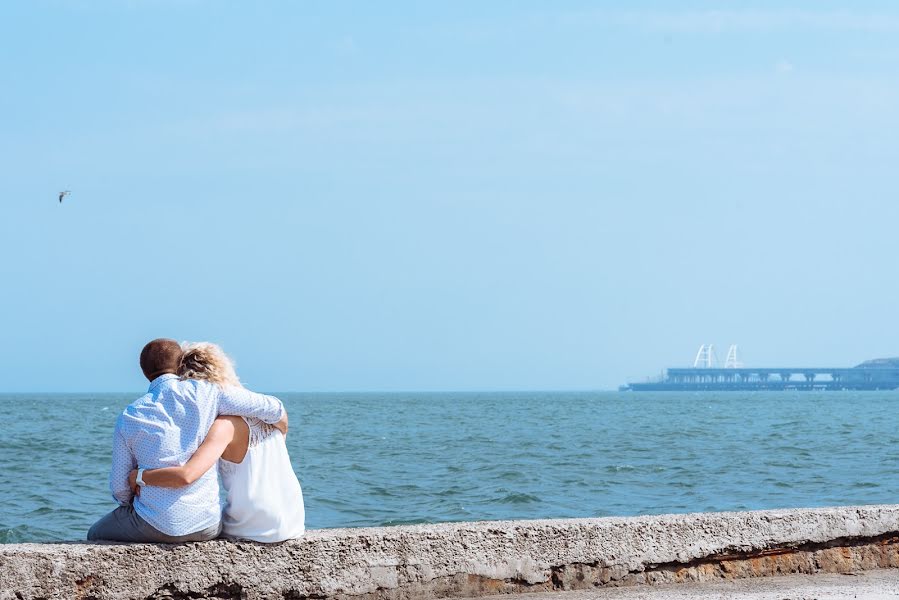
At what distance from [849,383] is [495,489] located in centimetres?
17725

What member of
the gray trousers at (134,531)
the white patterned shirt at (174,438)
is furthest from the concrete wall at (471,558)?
the white patterned shirt at (174,438)

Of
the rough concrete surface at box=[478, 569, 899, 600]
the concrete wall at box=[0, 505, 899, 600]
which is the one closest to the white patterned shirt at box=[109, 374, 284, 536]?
the concrete wall at box=[0, 505, 899, 600]

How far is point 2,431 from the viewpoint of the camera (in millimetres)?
43125

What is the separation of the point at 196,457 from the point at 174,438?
12 centimetres

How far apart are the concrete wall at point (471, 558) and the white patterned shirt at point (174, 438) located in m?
0.16

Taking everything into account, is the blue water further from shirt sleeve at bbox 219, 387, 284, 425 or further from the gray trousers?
shirt sleeve at bbox 219, 387, 284, 425

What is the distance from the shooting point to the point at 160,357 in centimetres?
467

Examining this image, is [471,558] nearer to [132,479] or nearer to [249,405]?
[249,405]

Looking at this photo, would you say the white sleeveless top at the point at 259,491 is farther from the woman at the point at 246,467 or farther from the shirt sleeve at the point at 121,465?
the shirt sleeve at the point at 121,465

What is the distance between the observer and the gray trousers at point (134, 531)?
462 centimetres

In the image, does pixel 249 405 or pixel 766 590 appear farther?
pixel 766 590

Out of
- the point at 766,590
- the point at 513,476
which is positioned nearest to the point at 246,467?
the point at 766,590

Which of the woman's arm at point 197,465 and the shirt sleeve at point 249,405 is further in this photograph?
the shirt sleeve at point 249,405

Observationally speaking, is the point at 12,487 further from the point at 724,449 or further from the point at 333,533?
the point at 724,449
